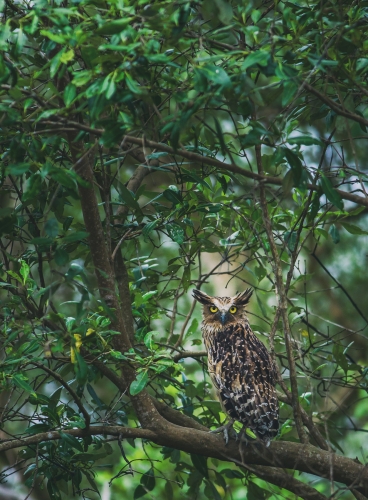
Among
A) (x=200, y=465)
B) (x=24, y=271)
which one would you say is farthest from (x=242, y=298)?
(x=24, y=271)

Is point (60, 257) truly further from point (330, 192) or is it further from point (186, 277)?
point (186, 277)

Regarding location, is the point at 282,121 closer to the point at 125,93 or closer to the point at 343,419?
the point at 125,93

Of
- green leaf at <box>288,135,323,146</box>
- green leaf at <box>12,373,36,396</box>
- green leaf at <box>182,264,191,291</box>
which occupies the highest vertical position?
green leaf at <box>182,264,191,291</box>

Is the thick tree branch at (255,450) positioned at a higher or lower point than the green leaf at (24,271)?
lower

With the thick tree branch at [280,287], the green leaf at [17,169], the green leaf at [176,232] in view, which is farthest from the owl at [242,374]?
the green leaf at [17,169]

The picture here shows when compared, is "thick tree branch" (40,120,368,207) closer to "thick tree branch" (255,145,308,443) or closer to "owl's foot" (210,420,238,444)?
"thick tree branch" (255,145,308,443)

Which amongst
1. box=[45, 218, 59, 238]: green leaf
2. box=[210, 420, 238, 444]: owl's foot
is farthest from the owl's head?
box=[45, 218, 59, 238]: green leaf

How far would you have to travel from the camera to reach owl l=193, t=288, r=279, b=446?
12.9 ft

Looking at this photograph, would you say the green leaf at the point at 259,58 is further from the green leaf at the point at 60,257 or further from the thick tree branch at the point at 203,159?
the green leaf at the point at 60,257

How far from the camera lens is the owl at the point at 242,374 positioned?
12.9 feet

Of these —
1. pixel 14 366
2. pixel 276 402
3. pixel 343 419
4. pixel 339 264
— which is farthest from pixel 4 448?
pixel 339 264

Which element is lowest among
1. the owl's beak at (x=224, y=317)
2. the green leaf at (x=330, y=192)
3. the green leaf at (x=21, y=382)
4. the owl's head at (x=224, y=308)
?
the green leaf at (x=21, y=382)

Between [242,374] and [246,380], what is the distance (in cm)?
5

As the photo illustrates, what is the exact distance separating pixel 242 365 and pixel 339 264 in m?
4.44
